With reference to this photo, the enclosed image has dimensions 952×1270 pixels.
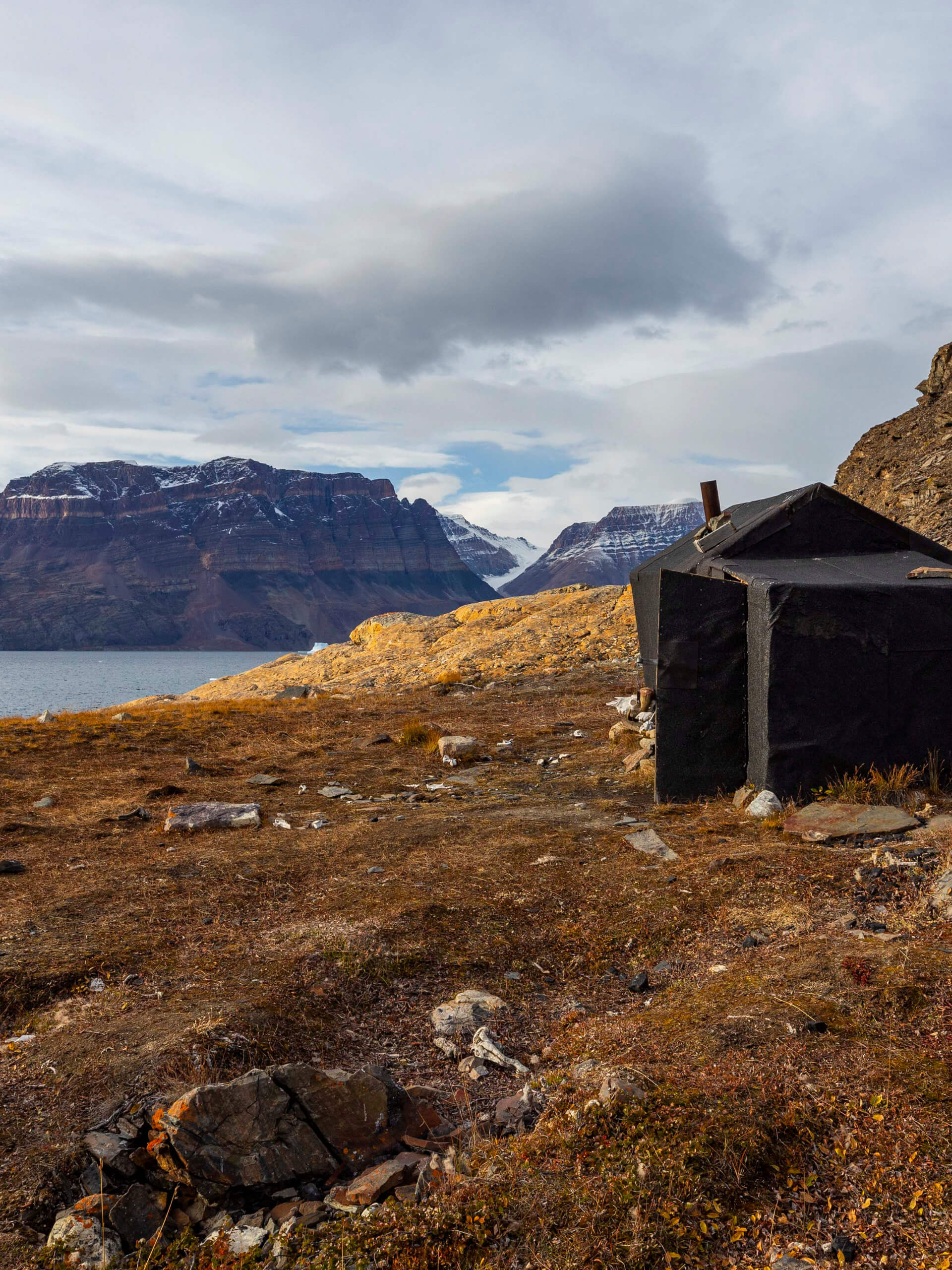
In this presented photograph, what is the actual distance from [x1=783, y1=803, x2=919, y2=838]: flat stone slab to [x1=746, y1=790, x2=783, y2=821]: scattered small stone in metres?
0.22

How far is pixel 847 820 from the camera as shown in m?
6.12

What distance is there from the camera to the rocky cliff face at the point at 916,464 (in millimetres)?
16906

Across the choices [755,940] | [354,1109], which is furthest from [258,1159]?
[755,940]

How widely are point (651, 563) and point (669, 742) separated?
5315mm

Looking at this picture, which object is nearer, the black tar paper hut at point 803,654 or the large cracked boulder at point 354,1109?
the large cracked boulder at point 354,1109

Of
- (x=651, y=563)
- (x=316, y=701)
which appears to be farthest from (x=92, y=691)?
(x=651, y=563)

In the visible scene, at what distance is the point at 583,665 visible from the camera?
21.6 m

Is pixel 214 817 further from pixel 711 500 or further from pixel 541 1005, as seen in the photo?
pixel 711 500

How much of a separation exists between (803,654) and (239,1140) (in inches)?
226

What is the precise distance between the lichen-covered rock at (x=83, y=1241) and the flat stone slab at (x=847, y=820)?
→ 17.2 ft

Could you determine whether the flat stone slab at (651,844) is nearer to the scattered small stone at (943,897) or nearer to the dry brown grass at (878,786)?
the dry brown grass at (878,786)

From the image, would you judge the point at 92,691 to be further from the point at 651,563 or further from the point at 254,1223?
the point at 254,1223

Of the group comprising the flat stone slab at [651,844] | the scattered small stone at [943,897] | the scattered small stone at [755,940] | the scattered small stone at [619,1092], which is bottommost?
the flat stone slab at [651,844]

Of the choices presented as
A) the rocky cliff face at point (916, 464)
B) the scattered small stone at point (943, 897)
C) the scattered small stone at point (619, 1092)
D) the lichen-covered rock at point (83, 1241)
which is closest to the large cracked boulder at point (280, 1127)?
the lichen-covered rock at point (83, 1241)
